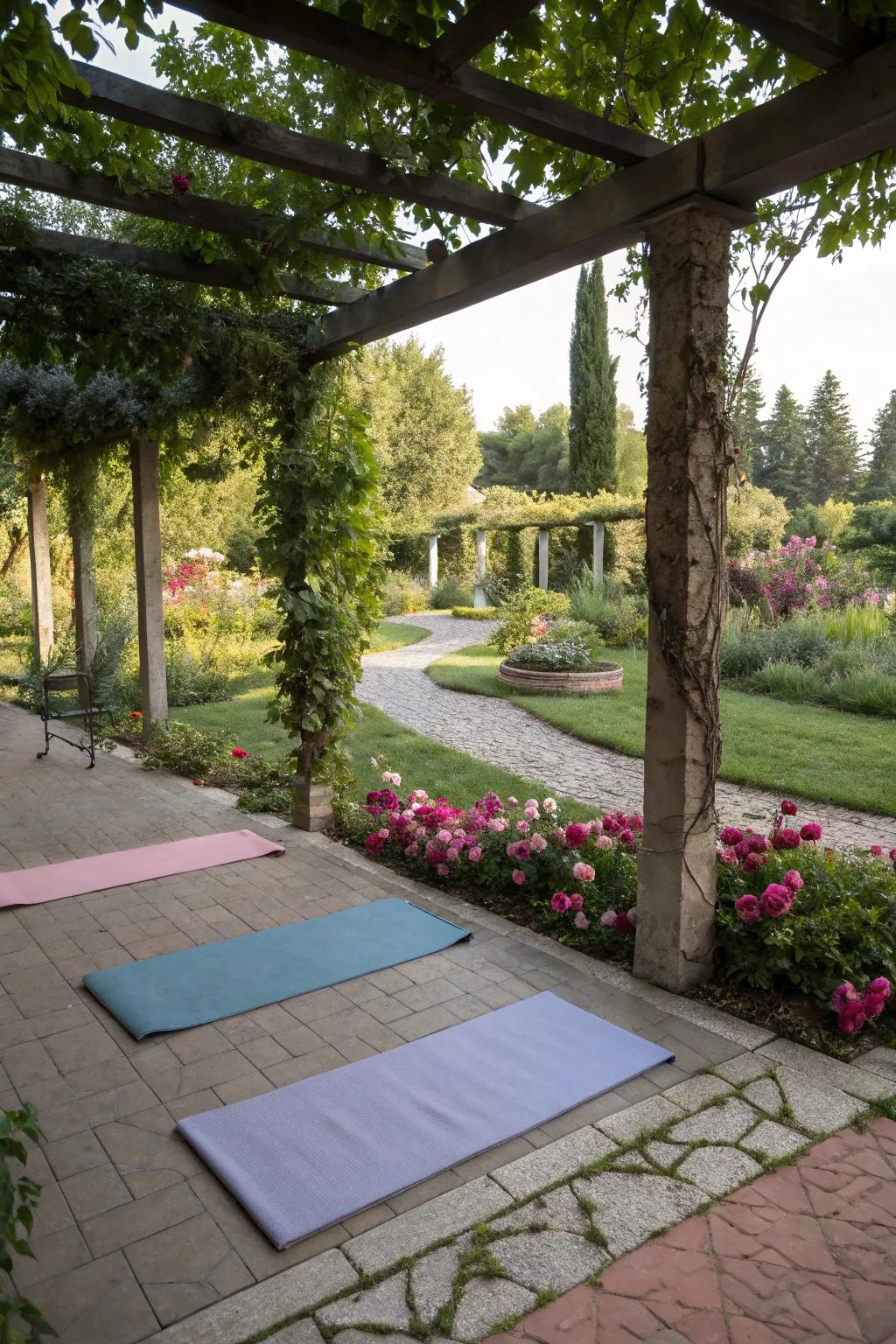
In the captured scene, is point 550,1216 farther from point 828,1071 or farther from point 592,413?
point 592,413

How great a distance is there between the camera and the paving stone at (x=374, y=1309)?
179cm

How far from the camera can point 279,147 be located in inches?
116

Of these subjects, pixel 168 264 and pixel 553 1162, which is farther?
pixel 168 264

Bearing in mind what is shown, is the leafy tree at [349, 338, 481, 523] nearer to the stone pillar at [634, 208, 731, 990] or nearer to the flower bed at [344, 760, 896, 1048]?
the flower bed at [344, 760, 896, 1048]

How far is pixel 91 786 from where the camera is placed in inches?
240

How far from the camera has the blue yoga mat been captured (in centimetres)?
312

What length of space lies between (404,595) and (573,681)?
10232 mm

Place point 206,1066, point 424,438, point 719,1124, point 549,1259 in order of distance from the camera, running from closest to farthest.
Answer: point 549,1259, point 719,1124, point 206,1066, point 424,438

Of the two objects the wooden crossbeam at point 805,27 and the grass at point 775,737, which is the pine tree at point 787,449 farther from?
the wooden crossbeam at point 805,27

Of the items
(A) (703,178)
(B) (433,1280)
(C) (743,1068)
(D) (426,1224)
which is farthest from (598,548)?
(B) (433,1280)

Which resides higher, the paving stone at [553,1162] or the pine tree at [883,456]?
the pine tree at [883,456]

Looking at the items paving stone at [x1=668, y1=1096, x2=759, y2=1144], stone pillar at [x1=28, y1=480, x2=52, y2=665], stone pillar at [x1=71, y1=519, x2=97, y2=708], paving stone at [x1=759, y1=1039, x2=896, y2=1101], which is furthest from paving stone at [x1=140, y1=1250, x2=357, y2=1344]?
stone pillar at [x1=28, y1=480, x2=52, y2=665]

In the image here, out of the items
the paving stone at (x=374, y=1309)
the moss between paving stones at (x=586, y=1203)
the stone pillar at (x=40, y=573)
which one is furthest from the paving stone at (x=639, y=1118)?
the stone pillar at (x=40, y=573)

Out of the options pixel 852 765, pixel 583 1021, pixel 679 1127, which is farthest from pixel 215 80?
pixel 852 765
